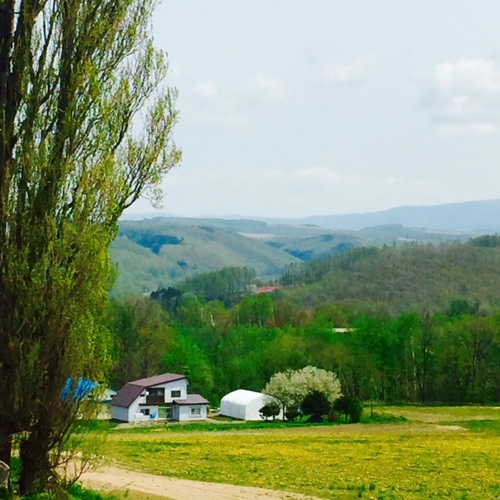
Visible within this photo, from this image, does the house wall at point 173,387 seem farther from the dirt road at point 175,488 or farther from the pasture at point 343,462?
the dirt road at point 175,488

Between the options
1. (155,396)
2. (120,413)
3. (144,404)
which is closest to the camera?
(120,413)

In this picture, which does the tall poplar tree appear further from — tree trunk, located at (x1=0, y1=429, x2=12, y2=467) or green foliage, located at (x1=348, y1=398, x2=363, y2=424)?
green foliage, located at (x1=348, y1=398, x2=363, y2=424)

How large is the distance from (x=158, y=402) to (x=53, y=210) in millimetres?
54750

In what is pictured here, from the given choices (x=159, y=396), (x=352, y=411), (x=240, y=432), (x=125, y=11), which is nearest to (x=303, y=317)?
(x=159, y=396)

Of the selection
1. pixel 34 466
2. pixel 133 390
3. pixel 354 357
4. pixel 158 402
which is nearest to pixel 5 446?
pixel 34 466

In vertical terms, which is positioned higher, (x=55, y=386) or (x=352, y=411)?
(x=55, y=386)

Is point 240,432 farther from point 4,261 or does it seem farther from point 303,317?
point 303,317

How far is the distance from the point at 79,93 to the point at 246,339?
2849 inches

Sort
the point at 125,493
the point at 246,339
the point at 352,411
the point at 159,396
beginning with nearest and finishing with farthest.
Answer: the point at 125,493 < the point at 352,411 < the point at 159,396 < the point at 246,339

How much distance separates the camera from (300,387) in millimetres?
66312

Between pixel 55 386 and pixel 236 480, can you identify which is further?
pixel 236 480

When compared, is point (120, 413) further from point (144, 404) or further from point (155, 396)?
point (155, 396)

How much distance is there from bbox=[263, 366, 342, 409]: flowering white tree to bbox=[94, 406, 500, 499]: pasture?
17855 millimetres

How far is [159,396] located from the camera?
70.6 metres
